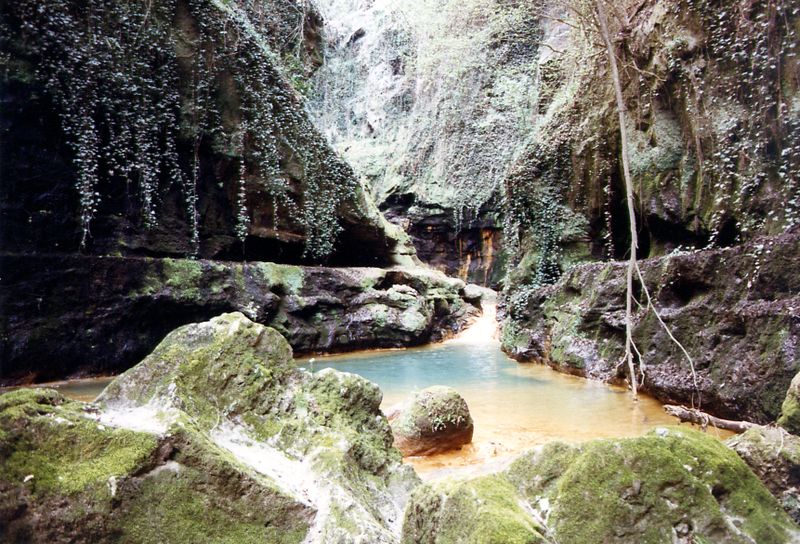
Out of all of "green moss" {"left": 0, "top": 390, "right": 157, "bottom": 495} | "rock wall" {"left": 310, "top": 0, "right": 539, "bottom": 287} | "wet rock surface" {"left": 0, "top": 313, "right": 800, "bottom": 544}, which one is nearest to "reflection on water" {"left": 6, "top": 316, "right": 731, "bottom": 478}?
"wet rock surface" {"left": 0, "top": 313, "right": 800, "bottom": 544}

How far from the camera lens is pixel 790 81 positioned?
16.2ft

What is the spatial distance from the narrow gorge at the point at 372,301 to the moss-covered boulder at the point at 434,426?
0.07 feet

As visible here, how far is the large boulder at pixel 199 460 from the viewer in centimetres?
177

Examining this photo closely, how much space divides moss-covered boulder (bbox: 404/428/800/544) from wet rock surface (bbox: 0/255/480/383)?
705cm

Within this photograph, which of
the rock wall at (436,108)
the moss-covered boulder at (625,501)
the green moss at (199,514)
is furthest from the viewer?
the rock wall at (436,108)

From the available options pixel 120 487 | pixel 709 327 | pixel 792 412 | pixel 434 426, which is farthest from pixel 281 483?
pixel 709 327

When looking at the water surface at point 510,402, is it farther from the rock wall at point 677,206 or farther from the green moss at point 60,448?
the green moss at point 60,448

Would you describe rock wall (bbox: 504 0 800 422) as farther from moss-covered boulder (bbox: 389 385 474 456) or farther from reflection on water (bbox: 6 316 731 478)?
moss-covered boulder (bbox: 389 385 474 456)

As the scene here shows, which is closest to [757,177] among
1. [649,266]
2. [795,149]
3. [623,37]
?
[795,149]

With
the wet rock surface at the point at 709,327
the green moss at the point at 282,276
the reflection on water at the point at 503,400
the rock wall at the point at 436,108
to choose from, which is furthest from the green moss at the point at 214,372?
the rock wall at the point at 436,108

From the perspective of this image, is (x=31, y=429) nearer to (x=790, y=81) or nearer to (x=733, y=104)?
(x=790, y=81)

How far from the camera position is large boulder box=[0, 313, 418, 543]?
177cm

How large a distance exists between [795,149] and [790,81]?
832 mm

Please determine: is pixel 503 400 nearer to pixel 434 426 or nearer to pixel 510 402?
pixel 510 402
